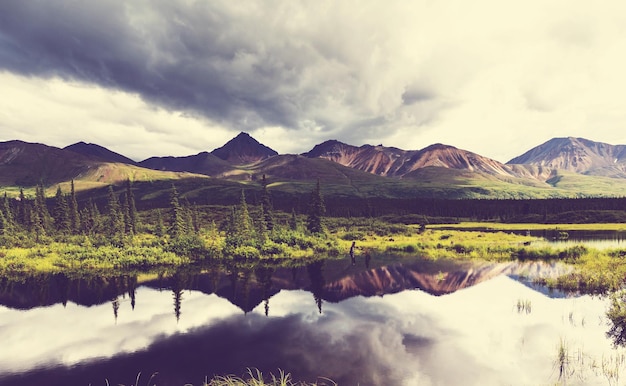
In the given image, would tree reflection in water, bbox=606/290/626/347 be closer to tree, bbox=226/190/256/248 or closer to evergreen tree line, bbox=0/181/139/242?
tree, bbox=226/190/256/248

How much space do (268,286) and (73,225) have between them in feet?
239

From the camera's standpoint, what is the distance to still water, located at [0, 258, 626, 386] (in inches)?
836

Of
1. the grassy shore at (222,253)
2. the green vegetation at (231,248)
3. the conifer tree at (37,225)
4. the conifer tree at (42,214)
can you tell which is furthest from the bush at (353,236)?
the conifer tree at (42,214)

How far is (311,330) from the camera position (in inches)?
1147

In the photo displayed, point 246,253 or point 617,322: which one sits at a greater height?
point 617,322

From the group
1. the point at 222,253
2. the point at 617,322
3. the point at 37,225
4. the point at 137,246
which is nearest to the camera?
the point at 617,322

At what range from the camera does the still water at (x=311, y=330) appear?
21234 mm

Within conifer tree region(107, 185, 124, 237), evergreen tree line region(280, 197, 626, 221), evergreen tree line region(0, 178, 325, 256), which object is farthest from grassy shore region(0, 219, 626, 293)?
evergreen tree line region(280, 197, 626, 221)

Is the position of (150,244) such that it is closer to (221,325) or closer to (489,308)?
(221,325)

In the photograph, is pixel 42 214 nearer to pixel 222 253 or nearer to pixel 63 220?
pixel 63 220

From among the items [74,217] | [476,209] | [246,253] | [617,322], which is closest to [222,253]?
[246,253]

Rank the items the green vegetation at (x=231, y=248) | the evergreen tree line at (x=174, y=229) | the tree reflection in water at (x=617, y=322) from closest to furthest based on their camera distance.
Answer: the tree reflection in water at (x=617, y=322)
the green vegetation at (x=231, y=248)
the evergreen tree line at (x=174, y=229)

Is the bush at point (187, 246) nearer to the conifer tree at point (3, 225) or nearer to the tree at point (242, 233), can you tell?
the tree at point (242, 233)

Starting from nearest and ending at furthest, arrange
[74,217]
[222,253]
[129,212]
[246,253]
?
[246,253], [222,253], [129,212], [74,217]
